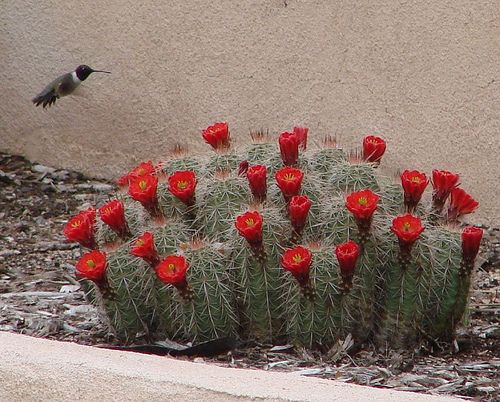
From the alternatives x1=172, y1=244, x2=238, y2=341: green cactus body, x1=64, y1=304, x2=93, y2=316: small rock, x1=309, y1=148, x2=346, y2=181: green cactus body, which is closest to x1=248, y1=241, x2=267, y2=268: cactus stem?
x1=172, y1=244, x2=238, y2=341: green cactus body

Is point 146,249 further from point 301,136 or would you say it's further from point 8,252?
point 8,252

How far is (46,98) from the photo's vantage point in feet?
23.3

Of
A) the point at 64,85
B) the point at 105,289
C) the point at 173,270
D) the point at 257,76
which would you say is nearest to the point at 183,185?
the point at 173,270

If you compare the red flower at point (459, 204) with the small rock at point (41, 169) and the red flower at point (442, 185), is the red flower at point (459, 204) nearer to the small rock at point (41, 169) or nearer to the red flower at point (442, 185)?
the red flower at point (442, 185)

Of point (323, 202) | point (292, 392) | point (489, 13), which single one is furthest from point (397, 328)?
point (489, 13)

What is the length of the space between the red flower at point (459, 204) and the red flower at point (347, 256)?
542mm

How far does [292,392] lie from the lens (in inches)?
127

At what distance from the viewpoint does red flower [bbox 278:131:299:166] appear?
4258mm

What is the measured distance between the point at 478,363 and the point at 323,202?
0.82 meters

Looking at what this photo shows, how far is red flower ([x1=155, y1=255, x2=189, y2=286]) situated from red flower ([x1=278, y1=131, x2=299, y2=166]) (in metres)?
0.60

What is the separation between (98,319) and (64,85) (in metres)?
2.64

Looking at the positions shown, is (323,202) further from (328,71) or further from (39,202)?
(39,202)

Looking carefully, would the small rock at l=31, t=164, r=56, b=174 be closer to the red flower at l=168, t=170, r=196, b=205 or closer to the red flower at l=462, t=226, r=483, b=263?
the red flower at l=168, t=170, r=196, b=205

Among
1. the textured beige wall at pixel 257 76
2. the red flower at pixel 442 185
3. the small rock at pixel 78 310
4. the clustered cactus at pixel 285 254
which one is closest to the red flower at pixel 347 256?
the clustered cactus at pixel 285 254
